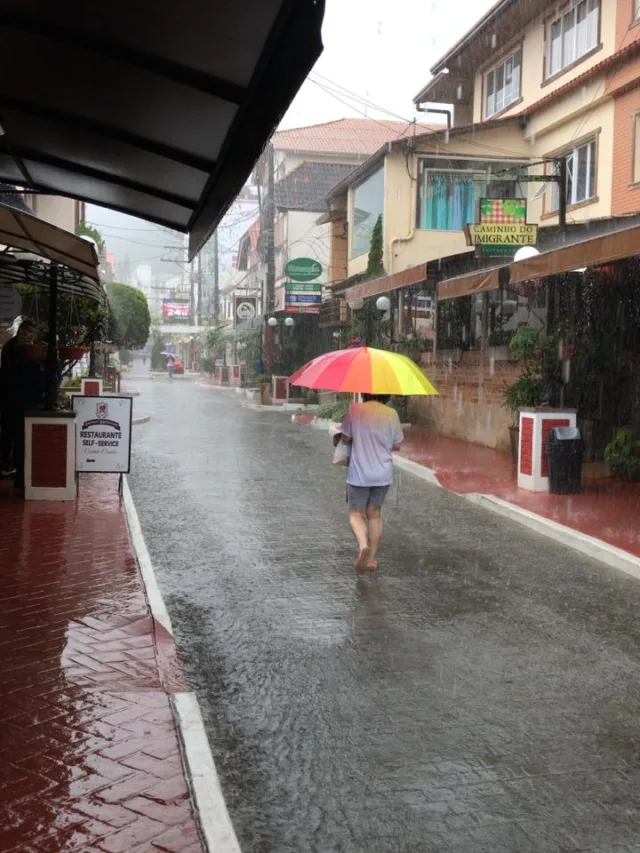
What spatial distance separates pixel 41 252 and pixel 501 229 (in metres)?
10.2

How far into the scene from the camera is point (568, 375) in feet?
43.8

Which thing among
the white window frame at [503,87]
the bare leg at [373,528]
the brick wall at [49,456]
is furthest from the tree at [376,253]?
the bare leg at [373,528]

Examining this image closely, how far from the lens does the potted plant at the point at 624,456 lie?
12.3 metres

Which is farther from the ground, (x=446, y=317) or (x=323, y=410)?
(x=446, y=317)

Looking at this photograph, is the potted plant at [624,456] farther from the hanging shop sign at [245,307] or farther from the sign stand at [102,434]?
the hanging shop sign at [245,307]

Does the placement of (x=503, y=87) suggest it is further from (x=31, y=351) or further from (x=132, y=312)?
(x=132, y=312)

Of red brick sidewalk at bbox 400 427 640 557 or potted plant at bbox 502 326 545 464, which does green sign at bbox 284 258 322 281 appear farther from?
potted plant at bbox 502 326 545 464

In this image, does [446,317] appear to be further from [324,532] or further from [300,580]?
[300,580]

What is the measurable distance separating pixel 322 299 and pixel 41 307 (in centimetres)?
1265

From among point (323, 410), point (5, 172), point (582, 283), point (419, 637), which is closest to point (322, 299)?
point (323, 410)

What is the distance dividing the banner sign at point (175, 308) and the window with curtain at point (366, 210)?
7126 centimetres

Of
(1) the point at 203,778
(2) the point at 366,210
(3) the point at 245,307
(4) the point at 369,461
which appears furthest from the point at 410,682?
(3) the point at 245,307

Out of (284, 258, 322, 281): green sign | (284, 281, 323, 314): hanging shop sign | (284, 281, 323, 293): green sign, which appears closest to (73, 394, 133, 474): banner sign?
(284, 258, 322, 281): green sign

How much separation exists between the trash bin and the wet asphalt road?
5.26 ft
